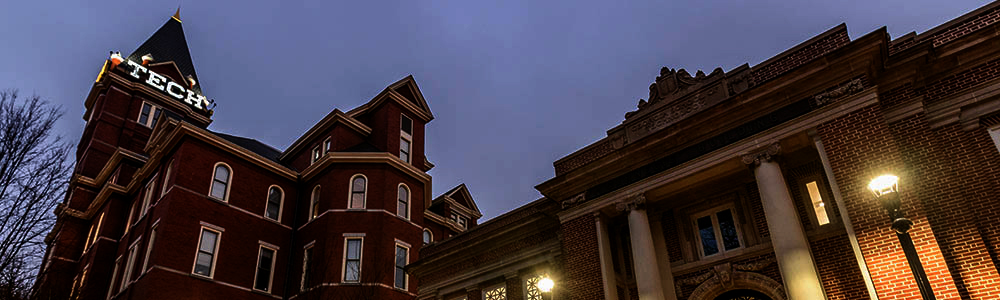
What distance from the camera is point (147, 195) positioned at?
31.4 m

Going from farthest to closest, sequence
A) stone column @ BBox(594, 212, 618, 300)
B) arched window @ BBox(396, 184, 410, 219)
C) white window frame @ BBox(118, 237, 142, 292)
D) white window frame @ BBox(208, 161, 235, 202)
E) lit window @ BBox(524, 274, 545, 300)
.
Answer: arched window @ BBox(396, 184, 410, 219) < white window frame @ BBox(208, 161, 235, 202) < white window frame @ BBox(118, 237, 142, 292) < lit window @ BBox(524, 274, 545, 300) < stone column @ BBox(594, 212, 618, 300)

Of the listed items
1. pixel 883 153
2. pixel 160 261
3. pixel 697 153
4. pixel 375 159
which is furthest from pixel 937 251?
pixel 160 261

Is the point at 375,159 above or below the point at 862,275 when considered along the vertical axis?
above

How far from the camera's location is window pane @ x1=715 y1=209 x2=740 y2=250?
1608 cm

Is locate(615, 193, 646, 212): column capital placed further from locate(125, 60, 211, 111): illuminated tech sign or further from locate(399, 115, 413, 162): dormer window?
locate(125, 60, 211, 111): illuminated tech sign

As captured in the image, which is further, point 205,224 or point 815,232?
point 205,224

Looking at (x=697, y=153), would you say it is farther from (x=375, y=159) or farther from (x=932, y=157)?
(x=375, y=159)

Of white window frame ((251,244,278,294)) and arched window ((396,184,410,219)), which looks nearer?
white window frame ((251,244,278,294))

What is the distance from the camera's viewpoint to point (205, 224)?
90.7ft

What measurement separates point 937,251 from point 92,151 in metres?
49.9

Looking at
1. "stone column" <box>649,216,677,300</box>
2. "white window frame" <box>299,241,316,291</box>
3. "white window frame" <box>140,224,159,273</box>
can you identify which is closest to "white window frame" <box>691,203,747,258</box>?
"stone column" <box>649,216,677,300</box>

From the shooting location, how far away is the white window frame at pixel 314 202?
31.3 metres

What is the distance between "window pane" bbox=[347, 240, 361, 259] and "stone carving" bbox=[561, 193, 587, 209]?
1404 cm

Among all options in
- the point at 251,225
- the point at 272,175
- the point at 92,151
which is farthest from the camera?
the point at 92,151
